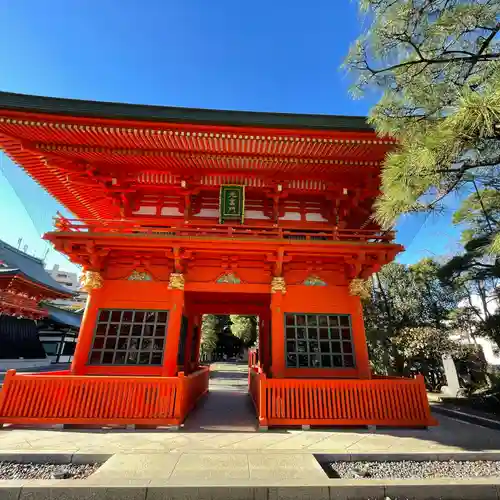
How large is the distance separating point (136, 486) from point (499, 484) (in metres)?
4.14

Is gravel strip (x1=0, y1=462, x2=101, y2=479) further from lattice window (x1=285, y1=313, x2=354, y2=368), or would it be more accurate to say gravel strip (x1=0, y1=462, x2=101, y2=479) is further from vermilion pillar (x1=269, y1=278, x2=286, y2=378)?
lattice window (x1=285, y1=313, x2=354, y2=368)

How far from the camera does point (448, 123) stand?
3.67m

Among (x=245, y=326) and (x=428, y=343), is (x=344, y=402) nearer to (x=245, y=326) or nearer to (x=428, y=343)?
(x=428, y=343)

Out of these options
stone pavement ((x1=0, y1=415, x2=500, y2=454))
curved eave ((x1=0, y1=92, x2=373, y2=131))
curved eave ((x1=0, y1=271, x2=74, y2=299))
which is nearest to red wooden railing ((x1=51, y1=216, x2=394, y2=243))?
curved eave ((x1=0, y1=92, x2=373, y2=131))

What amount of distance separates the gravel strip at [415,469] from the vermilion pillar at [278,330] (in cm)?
317

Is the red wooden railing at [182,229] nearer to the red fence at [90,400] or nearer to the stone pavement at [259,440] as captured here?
the red fence at [90,400]

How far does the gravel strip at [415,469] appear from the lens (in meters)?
3.85

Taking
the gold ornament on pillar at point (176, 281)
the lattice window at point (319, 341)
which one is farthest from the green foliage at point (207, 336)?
the lattice window at point (319, 341)

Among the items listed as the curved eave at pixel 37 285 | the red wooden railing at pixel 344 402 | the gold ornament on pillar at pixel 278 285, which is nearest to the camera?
the red wooden railing at pixel 344 402

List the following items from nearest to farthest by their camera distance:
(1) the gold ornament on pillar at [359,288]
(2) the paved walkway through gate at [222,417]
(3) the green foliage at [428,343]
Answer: (2) the paved walkway through gate at [222,417], (1) the gold ornament on pillar at [359,288], (3) the green foliage at [428,343]

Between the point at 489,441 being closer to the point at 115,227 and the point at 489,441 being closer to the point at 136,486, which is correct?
the point at 136,486

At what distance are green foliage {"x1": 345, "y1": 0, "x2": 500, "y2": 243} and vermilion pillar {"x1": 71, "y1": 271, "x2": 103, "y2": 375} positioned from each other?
284 inches

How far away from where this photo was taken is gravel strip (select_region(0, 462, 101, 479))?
3718mm

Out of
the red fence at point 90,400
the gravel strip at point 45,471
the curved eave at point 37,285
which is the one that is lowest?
the gravel strip at point 45,471
